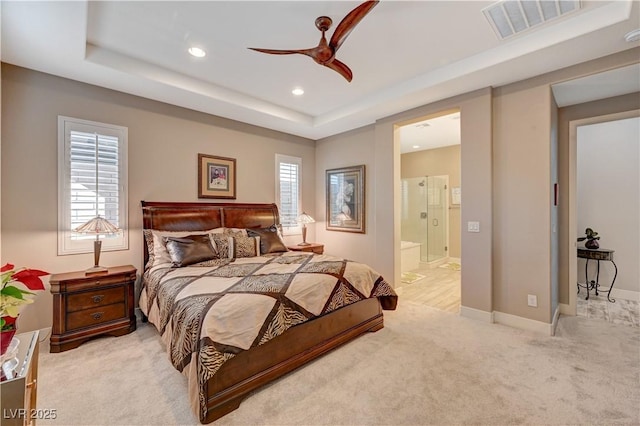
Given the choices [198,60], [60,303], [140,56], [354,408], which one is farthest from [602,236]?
[60,303]

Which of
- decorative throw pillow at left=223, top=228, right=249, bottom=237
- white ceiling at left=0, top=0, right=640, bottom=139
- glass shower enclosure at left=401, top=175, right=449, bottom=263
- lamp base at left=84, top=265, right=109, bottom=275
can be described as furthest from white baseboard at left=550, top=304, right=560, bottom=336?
lamp base at left=84, top=265, right=109, bottom=275

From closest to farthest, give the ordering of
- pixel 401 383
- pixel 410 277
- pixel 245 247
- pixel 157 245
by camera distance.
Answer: pixel 401 383 → pixel 157 245 → pixel 245 247 → pixel 410 277

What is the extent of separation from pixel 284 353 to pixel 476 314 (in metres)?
2.45

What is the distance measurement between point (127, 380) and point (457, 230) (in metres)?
6.47

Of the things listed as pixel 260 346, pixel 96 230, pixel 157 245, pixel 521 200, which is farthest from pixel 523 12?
pixel 96 230

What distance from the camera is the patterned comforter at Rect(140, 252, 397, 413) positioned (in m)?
1.79

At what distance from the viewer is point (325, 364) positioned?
7.82 feet

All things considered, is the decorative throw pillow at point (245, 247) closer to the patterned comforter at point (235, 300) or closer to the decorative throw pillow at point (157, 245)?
the patterned comforter at point (235, 300)

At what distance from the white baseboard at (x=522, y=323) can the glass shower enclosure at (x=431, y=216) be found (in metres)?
3.21

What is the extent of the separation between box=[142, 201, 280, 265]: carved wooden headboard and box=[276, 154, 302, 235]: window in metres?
0.27

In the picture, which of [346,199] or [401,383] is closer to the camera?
[401,383]

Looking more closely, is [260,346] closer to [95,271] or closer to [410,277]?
[95,271]

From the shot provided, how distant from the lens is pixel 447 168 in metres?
6.54

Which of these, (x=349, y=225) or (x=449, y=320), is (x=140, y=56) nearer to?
(x=349, y=225)
